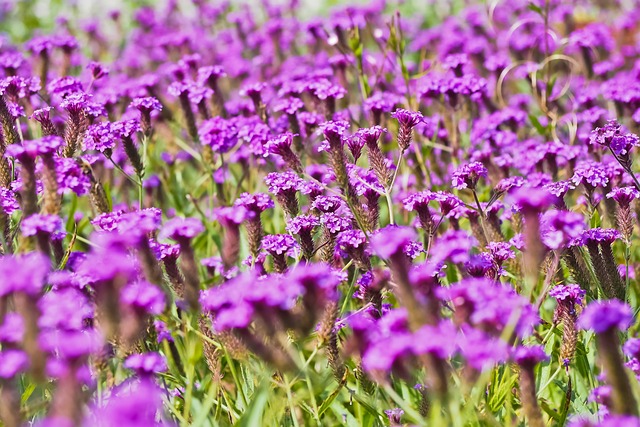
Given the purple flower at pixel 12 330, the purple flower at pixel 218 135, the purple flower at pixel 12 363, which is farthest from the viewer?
the purple flower at pixel 218 135

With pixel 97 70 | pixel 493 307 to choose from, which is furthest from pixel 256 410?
pixel 97 70

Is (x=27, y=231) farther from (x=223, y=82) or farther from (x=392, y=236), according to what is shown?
(x=223, y=82)

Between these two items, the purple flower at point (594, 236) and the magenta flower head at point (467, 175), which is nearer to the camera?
the purple flower at point (594, 236)

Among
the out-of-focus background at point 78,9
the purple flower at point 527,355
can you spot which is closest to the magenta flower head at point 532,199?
the purple flower at point 527,355

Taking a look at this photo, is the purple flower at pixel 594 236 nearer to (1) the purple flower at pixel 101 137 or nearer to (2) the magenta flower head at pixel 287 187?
(2) the magenta flower head at pixel 287 187

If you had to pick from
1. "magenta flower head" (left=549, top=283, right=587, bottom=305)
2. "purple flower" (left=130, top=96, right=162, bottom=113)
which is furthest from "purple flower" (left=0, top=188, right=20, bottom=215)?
"magenta flower head" (left=549, top=283, right=587, bottom=305)

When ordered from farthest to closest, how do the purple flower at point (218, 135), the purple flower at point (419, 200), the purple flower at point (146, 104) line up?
the purple flower at point (218, 135), the purple flower at point (146, 104), the purple flower at point (419, 200)

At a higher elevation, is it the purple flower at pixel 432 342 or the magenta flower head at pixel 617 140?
the purple flower at pixel 432 342

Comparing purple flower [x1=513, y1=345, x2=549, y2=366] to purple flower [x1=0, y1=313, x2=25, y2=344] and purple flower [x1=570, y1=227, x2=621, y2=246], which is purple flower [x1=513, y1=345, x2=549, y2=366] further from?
purple flower [x1=0, y1=313, x2=25, y2=344]

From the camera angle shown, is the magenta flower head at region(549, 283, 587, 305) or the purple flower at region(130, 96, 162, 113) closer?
the magenta flower head at region(549, 283, 587, 305)
